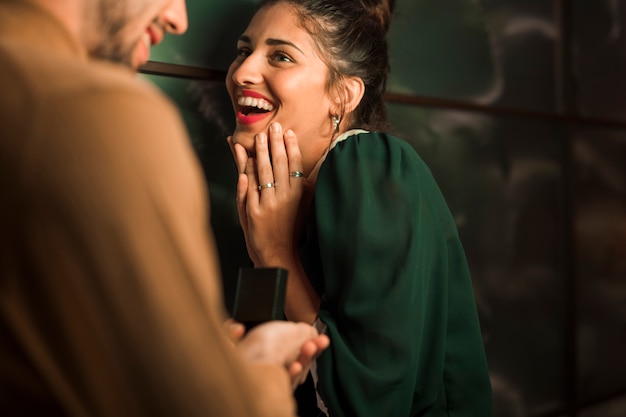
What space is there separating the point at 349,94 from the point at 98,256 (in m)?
0.92

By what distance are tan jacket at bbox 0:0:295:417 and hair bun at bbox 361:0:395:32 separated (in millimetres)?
953

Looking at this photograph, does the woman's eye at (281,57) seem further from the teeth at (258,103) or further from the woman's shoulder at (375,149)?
the woman's shoulder at (375,149)

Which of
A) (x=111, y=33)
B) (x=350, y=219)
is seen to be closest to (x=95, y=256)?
(x=111, y=33)

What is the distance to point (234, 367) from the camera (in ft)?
1.88

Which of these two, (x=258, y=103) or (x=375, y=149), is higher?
(x=258, y=103)

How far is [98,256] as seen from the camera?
0.51 meters

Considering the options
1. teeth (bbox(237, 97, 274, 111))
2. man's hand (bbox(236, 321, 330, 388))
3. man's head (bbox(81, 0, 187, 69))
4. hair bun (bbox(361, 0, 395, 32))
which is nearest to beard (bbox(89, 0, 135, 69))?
man's head (bbox(81, 0, 187, 69))

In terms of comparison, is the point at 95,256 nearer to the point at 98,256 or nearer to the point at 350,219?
the point at 98,256

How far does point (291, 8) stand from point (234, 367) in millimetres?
907

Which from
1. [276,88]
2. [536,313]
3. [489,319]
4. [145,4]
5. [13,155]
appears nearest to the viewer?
[13,155]

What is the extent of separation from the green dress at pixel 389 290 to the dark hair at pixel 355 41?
7.9 inches

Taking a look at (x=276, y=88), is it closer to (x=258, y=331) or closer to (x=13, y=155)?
(x=258, y=331)

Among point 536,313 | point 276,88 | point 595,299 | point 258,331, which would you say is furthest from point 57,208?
point 595,299

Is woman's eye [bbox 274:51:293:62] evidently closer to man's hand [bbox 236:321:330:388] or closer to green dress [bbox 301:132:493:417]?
green dress [bbox 301:132:493:417]
